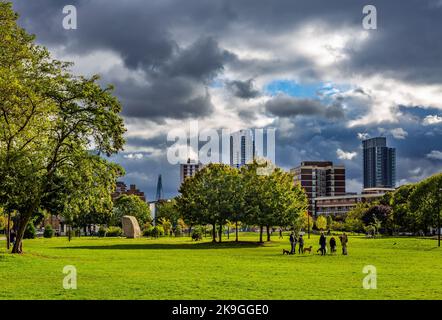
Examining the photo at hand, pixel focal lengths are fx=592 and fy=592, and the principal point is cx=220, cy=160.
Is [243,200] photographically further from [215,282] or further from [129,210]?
[129,210]

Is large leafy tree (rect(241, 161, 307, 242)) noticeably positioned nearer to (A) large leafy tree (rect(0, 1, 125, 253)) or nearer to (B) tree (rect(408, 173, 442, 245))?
(B) tree (rect(408, 173, 442, 245))

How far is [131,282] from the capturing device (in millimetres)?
26000

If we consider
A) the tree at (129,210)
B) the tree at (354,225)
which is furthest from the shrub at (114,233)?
the tree at (354,225)

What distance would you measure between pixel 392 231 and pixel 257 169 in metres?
68.2

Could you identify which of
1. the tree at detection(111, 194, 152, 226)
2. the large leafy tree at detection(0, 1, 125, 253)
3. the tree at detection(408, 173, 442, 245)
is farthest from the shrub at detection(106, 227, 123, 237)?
the large leafy tree at detection(0, 1, 125, 253)

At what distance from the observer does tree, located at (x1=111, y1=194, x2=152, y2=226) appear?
150 m

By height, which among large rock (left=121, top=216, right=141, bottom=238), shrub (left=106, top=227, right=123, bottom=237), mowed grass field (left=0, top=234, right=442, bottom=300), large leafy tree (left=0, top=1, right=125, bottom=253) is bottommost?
shrub (left=106, top=227, right=123, bottom=237)

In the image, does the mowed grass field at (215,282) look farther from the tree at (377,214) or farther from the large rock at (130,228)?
the tree at (377,214)

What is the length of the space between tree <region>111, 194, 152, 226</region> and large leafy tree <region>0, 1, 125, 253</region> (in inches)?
3989

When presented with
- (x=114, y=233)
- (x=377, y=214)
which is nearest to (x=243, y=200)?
(x=114, y=233)

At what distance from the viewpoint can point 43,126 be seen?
43094mm
